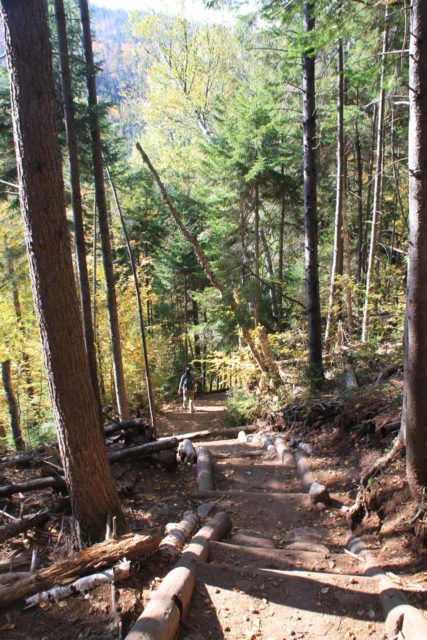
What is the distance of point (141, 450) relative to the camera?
22.6 feet

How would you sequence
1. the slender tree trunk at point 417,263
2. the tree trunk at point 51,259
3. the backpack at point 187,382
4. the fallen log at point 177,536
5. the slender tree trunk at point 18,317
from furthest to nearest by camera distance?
the backpack at point 187,382 < the slender tree trunk at point 18,317 < the slender tree trunk at point 417,263 < the fallen log at point 177,536 < the tree trunk at point 51,259

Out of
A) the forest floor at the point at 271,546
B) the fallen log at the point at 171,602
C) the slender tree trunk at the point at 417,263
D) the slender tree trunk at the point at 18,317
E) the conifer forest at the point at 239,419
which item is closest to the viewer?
the fallen log at the point at 171,602

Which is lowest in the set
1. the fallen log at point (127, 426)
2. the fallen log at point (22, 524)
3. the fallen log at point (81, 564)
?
the fallen log at point (127, 426)

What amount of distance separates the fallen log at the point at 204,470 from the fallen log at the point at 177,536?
1.52 m

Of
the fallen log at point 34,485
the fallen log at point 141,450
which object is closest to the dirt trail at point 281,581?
the fallen log at point 141,450

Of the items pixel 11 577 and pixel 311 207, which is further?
pixel 311 207

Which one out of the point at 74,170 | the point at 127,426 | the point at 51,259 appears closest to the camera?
the point at 51,259

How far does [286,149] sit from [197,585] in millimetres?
13771

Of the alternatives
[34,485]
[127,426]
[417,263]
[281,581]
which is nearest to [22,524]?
[34,485]

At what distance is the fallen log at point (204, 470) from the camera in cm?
647

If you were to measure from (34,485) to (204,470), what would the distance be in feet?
9.06

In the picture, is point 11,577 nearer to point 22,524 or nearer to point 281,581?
point 22,524

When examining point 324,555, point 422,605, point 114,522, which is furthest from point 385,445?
point 114,522

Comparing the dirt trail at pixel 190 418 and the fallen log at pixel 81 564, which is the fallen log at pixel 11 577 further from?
the dirt trail at pixel 190 418
